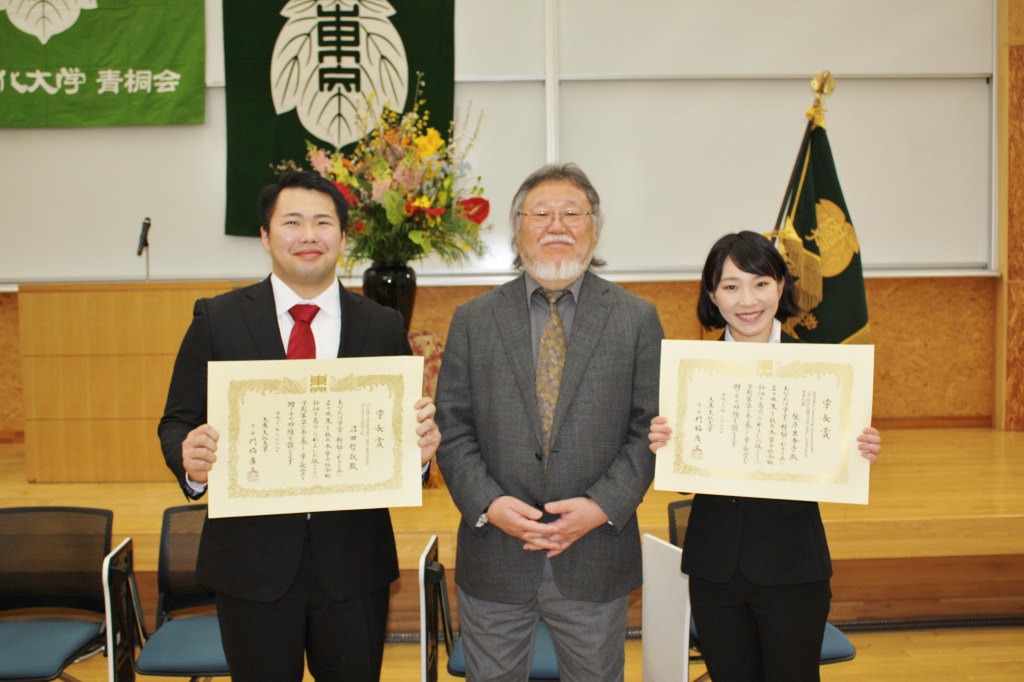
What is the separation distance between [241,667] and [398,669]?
5.28ft

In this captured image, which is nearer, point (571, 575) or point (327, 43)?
point (571, 575)

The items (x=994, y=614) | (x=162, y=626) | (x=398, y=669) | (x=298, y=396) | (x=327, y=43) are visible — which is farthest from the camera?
(x=327, y=43)

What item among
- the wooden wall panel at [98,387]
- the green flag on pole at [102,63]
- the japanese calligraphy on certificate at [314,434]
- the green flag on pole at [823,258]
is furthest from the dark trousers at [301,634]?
the green flag on pole at [102,63]

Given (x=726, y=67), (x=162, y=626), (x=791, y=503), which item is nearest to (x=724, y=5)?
(x=726, y=67)

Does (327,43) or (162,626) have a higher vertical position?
(327,43)

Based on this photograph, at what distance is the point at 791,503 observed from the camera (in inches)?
72.7

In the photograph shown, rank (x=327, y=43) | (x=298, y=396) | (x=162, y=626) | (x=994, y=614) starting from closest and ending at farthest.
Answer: (x=298, y=396) < (x=162, y=626) < (x=994, y=614) < (x=327, y=43)

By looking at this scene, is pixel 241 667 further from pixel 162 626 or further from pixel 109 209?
pixel 109 209

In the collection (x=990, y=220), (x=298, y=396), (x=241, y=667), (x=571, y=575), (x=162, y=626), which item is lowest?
(x=162, y=626)

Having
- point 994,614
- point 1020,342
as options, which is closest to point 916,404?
point 1020,342

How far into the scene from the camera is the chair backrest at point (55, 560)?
103 inches

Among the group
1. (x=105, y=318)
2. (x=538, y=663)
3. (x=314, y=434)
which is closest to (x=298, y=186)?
(x=314, y=434)

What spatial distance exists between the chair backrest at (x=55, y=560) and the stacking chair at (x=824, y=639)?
1897 mm

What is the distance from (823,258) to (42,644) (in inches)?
141
